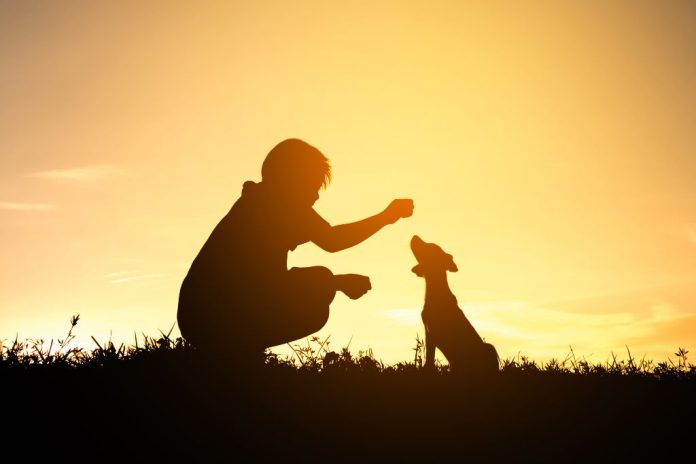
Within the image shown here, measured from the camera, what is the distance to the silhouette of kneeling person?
5051mm

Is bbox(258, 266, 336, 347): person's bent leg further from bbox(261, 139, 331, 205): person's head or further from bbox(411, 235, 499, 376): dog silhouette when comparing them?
bbox(411, 235, 499, 376): dog silhouette

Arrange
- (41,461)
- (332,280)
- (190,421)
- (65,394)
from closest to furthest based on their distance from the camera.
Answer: (41,461), (190,421), (65,394), (332,280)

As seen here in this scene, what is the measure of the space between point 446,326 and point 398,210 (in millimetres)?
2696

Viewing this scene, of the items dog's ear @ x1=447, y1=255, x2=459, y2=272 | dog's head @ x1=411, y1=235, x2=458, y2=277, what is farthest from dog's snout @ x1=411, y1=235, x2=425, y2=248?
dog's ear @ x1=447, y1=255, x2=459, y2=272

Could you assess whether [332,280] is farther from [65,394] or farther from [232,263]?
[65,394]

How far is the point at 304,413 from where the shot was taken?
4453 mm

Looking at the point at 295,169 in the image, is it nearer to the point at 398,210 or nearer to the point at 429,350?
the point at 398,210

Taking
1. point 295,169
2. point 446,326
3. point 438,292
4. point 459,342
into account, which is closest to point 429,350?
point 459,342

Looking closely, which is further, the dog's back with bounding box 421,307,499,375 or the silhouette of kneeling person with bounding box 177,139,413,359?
the dog's back with bounding box 421,307,499,375

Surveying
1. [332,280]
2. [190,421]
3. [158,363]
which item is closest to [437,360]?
[332,280]

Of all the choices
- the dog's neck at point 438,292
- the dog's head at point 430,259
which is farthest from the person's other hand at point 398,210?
the dog's head at point 430,259

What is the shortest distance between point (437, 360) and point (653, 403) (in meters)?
2.40

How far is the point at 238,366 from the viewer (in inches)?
203

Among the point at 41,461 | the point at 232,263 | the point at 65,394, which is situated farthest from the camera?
the point at 232,263
